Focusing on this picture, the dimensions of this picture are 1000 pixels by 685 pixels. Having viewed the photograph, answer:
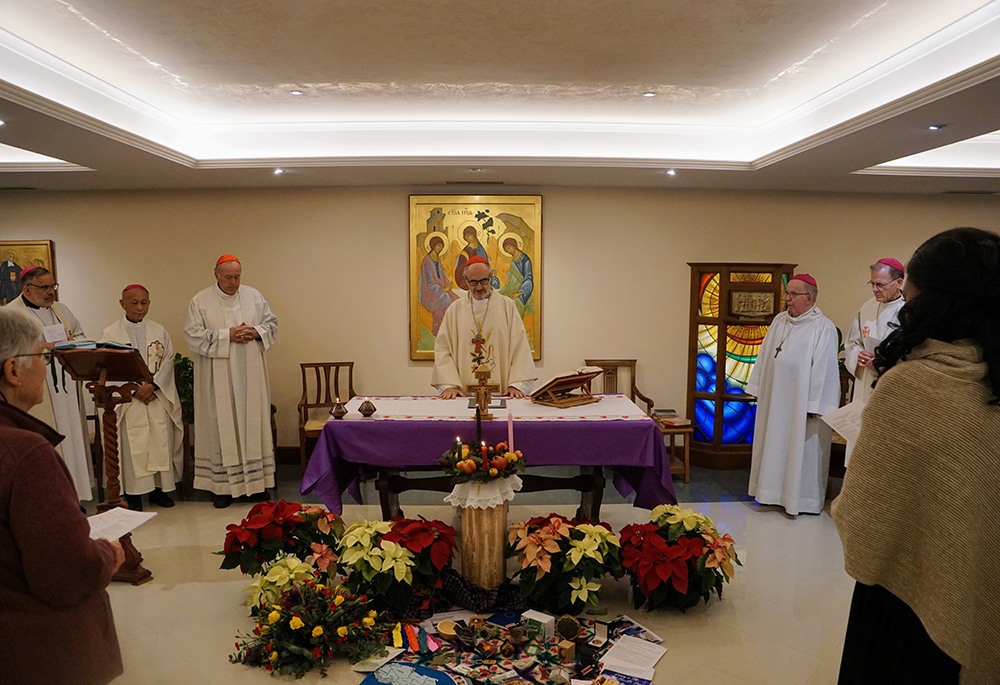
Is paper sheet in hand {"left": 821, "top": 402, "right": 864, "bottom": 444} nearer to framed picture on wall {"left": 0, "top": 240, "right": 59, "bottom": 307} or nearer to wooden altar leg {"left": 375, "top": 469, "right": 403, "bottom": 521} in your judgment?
wooden altar leg {"left": 375, "top": 469, "right": 403, "bottom": 521}

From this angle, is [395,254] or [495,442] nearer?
[495,442]

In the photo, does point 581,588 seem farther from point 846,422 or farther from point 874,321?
point 874,321

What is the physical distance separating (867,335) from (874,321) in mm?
129

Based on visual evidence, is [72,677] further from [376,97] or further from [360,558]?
[376,97]

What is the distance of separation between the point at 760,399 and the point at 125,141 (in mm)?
5759

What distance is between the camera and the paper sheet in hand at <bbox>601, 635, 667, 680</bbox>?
322 centimetres

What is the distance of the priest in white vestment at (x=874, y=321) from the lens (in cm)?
519

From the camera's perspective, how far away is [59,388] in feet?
18.2

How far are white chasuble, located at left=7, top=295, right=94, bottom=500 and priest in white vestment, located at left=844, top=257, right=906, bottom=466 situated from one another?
644 cm

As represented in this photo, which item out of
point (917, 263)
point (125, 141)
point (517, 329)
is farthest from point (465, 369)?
point (917, 263)

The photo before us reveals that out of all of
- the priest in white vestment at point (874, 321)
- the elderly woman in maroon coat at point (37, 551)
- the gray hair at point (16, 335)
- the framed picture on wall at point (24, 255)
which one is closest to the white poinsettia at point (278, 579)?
the elderly woman in maroon coat at point (37, 551)

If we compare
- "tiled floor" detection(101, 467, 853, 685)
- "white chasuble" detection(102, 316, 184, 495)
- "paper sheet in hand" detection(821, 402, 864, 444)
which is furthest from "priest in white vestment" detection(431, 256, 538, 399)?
"white chasuble" detection(102, 316, 184, 495)

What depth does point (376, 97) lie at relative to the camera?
5438 mm

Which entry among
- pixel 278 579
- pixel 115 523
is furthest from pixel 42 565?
pixel 278 579
